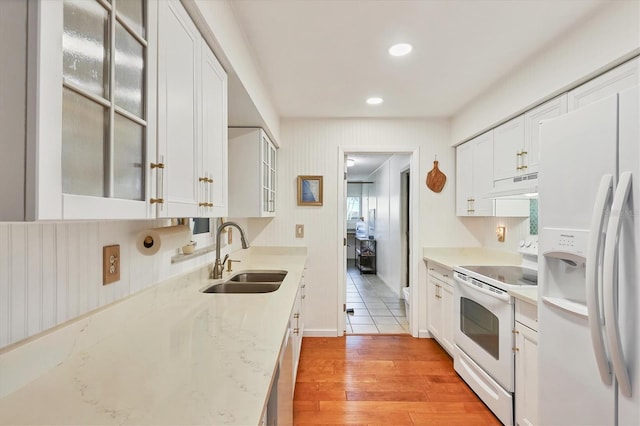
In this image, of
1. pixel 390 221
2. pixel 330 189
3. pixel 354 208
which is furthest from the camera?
pixel 354 208

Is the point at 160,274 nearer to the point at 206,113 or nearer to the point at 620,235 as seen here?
the point at 206,113

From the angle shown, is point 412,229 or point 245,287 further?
point 412,229

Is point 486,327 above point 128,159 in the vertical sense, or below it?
below

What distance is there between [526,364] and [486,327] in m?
0.37

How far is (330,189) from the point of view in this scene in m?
3.25

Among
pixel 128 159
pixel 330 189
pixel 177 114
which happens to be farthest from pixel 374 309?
pixel 128 159

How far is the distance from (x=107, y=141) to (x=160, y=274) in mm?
975

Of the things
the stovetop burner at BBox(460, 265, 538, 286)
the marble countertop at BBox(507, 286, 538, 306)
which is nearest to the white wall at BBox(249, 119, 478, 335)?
the stovetop burner at BBox(460, 265, 538, 286)

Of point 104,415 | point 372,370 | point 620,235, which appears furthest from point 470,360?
point 104,415

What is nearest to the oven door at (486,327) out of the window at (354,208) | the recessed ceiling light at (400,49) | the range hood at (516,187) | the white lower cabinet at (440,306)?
the white lower cabinet at (440,306)

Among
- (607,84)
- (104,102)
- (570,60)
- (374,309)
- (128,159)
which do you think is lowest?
(374,309)

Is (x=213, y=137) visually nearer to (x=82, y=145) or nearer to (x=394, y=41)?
(x=82, y=145)

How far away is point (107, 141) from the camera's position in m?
0.68

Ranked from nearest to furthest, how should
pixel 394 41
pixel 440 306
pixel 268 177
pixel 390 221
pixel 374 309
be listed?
pixel 394 41 < pixel 268 177 < pixel 440 306 < pixel 374 309 < pixel 390 221
